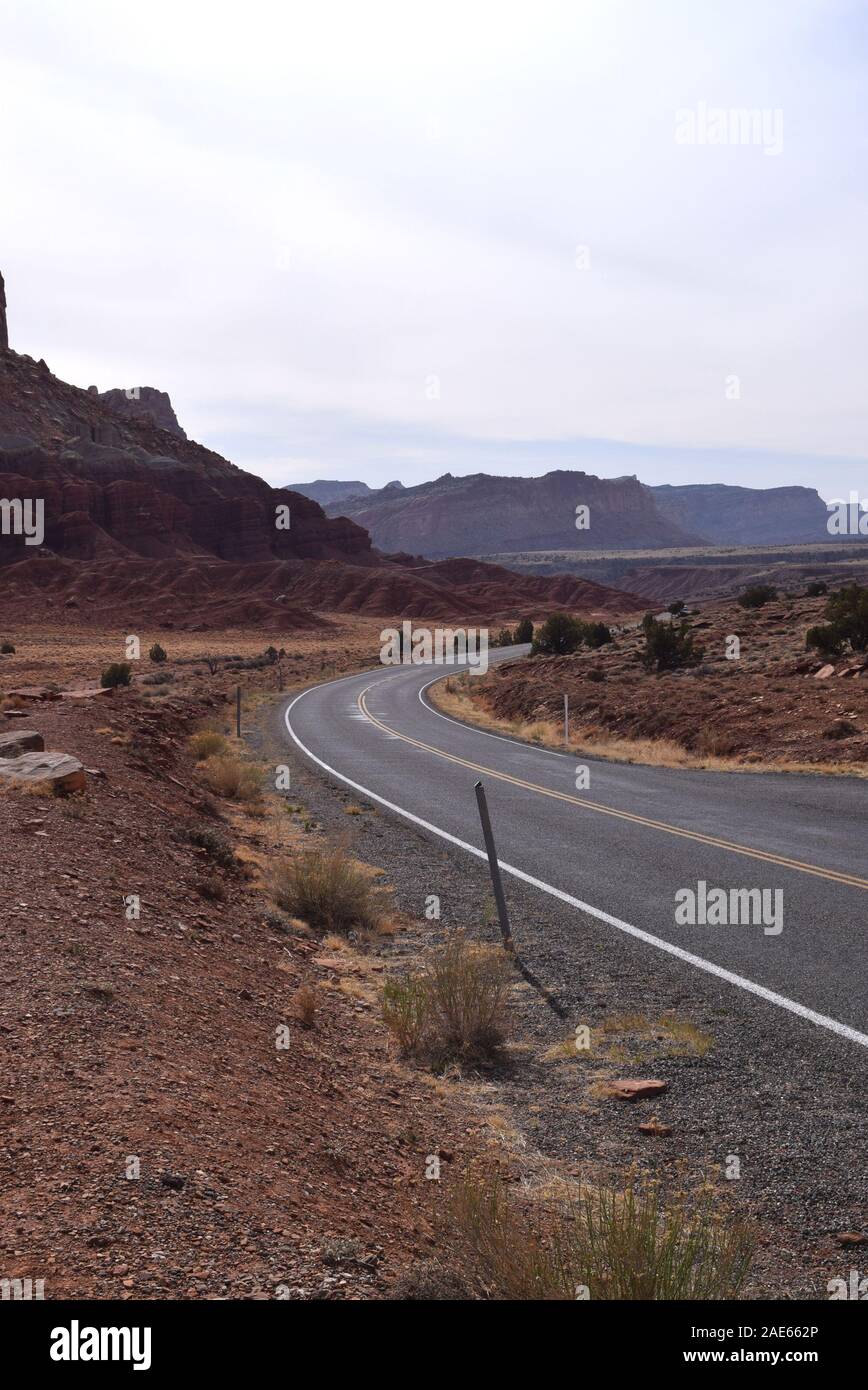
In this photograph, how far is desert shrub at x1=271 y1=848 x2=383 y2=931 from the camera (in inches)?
411

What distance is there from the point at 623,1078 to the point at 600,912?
3.82 m

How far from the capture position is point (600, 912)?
10242 millimetres

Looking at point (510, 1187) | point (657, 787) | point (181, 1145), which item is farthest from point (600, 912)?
point (657, 787)

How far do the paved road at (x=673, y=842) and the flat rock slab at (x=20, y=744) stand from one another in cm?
573

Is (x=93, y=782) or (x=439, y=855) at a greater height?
(x=93, y=782)

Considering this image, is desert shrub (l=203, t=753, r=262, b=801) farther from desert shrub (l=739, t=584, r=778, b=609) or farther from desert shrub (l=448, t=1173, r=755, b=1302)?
desert shrub (l=739, t=584, r=778, b=609)

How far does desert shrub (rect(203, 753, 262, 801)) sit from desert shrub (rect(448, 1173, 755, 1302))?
13560 millimetres

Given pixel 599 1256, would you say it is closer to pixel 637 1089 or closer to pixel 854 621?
pixel 637 1089

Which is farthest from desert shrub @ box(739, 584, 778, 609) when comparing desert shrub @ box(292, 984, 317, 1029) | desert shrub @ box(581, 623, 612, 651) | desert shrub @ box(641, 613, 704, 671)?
desert shrub @ box(292, 984, 317, 1029)

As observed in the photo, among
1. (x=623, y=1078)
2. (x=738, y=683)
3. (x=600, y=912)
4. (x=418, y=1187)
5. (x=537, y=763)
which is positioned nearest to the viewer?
(x=418, y=1187)

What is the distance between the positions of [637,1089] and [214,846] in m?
6.89

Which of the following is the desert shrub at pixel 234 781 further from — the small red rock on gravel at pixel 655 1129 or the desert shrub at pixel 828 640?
the desert shrub at pixel 828 640

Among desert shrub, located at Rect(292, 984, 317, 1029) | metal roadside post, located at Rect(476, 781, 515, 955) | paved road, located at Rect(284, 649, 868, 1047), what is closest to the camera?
desert shrub, located at Rect(292, 984, 317, 1029)

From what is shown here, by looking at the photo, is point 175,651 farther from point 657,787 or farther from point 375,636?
point 657,787
